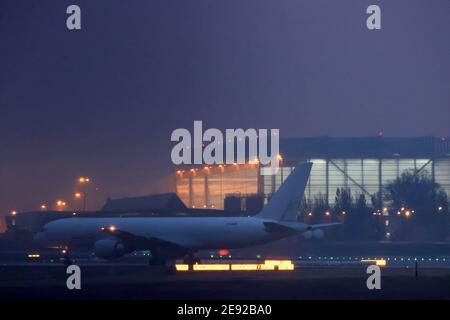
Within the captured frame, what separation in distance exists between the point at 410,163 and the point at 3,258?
57282 mm

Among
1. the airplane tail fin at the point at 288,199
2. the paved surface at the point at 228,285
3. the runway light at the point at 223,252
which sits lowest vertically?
the runway light at the point at 223,252

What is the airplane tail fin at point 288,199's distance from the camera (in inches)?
2077

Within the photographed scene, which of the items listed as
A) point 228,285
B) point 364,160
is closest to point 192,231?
point 228,285

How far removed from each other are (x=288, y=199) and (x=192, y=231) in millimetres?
6040

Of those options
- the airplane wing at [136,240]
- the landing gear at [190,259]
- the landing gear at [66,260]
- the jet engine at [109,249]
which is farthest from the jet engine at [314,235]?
the jet engine at [109,249]

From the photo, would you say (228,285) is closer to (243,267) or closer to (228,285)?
(228,285)

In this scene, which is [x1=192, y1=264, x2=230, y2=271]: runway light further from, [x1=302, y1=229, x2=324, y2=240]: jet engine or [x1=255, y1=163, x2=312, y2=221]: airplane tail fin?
[x1=302, y1=229, x2=324, y2=240]: jet engine

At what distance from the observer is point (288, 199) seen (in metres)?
52.8

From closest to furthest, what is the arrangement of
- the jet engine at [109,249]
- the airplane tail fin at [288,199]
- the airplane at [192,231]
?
1. the jet engine at [109,249]
2. the airplane at [192,231]
3. the airplane tail fin at [288,199]

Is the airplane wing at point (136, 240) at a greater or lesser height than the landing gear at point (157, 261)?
greater

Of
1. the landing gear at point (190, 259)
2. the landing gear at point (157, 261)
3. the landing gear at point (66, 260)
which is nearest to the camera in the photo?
the landing gear at point (66, 260)

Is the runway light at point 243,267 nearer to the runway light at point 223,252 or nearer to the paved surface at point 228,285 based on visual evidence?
the paved surface at point 228,285

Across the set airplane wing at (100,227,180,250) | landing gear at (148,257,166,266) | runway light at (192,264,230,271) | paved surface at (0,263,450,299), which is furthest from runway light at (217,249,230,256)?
paved surface at (0,263,450,299)

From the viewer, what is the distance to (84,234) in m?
55.8
